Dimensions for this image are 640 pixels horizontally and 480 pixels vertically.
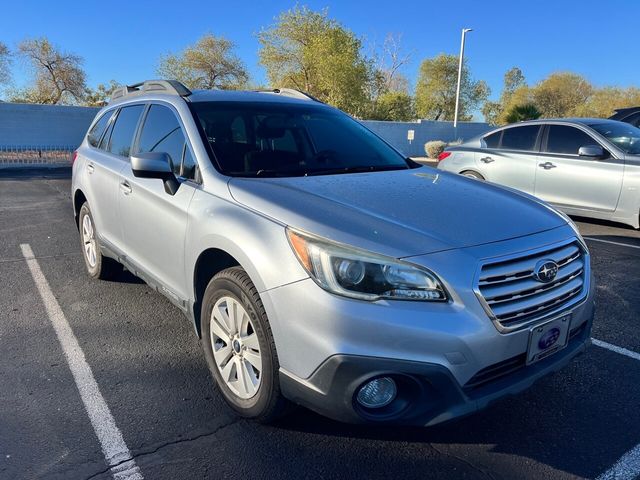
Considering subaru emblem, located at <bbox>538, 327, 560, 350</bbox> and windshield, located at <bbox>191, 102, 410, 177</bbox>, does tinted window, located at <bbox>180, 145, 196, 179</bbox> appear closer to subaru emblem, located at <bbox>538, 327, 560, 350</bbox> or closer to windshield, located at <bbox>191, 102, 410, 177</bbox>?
windshield, located at <bbox>191, 102, 410, 177</bbox>

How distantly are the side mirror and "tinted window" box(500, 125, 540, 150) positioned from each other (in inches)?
38.5

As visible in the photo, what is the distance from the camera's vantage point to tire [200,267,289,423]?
2412 mm

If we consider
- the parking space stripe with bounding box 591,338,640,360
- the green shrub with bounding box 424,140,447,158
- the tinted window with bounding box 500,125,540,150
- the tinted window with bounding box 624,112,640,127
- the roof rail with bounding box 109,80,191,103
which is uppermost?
the roof rail with bounding box 109,80,191,103

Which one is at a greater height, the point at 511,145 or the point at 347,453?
the point at 511,145

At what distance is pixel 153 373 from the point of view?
328cm

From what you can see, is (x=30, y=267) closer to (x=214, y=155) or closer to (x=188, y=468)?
(x=214, y=155)

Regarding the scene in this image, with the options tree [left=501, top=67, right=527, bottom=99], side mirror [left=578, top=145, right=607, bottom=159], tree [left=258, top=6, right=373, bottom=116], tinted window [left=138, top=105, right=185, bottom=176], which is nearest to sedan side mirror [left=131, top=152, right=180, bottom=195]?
tinted window [left=138, top=105, right=185, bottom=176]

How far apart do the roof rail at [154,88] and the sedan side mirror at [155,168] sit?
81cm

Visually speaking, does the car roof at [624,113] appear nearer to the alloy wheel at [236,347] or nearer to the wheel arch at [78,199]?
the wheel arch at [78,199]

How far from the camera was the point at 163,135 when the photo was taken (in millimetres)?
3660

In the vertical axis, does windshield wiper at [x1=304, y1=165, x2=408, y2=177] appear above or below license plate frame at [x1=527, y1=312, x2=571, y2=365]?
above

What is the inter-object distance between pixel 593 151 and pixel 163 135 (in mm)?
5903

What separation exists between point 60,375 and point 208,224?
1482mm

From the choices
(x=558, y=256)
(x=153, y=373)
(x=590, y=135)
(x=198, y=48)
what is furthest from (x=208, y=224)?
(x=198, y=48)
